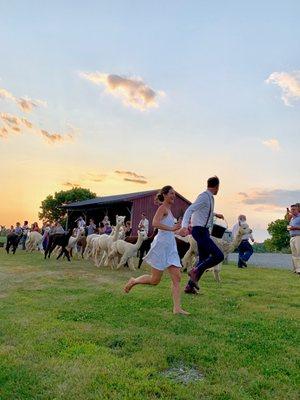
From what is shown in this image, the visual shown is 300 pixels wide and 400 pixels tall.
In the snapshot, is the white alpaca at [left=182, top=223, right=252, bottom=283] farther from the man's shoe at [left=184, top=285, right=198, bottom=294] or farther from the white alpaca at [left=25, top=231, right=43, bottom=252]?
the white alpaca at [left=25, top=231, right=43, bottom=252]

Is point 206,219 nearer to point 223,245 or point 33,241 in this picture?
point 223,245

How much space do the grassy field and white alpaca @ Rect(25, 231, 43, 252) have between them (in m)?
20.5

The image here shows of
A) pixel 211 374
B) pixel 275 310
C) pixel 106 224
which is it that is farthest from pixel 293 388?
pixel 106 224

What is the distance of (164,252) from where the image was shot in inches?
295

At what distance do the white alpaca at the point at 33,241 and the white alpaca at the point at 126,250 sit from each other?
14100 millimetres

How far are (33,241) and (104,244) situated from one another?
13872mm

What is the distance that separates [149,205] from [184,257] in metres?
26.5

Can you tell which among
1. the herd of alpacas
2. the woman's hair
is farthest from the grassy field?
the herd of alpacas

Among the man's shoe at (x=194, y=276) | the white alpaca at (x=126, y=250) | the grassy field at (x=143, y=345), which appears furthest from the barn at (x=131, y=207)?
the grassy field at (x=143, y=345)

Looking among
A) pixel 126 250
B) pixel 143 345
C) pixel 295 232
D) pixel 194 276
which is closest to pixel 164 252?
pixel 143 345

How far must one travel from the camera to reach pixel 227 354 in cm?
538

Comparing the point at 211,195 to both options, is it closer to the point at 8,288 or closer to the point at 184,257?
the point at 8,288

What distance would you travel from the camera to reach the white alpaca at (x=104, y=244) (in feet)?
57.4

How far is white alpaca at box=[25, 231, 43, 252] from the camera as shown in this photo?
3025 cm
